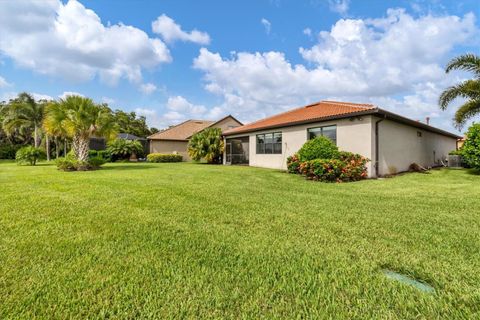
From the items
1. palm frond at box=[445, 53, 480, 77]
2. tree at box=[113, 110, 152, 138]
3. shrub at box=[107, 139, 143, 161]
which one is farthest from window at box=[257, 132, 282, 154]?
tree at box=[113, 110, 152, 138]

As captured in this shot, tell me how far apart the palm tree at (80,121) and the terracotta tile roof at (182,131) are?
13876 mm

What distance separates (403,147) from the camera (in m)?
13.5

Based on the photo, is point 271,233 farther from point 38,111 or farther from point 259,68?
point 38,111

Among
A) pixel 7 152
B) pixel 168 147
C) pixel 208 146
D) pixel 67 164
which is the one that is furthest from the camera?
pixel 7 152

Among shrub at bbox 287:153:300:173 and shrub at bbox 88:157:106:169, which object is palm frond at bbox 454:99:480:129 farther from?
shrub at bbox 88:157:106:169

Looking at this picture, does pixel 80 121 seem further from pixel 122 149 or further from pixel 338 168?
pixel 338 168

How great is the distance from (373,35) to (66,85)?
2217cm

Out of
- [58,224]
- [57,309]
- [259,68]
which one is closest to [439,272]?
[57,309]

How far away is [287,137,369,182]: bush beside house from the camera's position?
9.98 metres

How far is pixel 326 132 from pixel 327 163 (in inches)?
141

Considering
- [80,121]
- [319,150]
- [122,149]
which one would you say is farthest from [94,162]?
[319,150]

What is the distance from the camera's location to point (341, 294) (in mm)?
2240

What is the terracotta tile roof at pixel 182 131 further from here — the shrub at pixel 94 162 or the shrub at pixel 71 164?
the shrub at pixel 71 164

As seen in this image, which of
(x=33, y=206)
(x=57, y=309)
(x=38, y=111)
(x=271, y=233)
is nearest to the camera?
(x=57, y=309)
